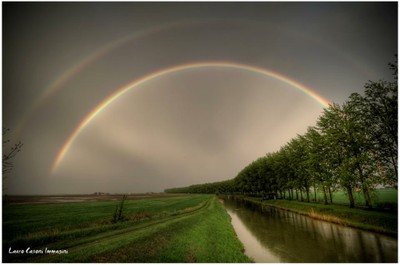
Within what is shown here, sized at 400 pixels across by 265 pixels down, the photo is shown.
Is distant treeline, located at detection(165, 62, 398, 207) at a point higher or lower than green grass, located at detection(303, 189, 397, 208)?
higher

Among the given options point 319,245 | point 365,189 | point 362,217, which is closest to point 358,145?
point 365,189

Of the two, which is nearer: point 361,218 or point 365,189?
point 361,218

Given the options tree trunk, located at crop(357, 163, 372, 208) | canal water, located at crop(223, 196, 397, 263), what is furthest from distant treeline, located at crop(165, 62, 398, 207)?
canal water, located at crop(223, 196, 397, 263)

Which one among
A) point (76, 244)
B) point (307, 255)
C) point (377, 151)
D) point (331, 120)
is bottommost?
point (307, 255)

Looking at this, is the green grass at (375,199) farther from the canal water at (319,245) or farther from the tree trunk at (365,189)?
the canal water at (319,245)

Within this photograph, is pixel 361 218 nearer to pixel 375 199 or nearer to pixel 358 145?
pixel 375 199

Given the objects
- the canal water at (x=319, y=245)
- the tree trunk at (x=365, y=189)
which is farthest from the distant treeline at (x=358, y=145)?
the canal water at (x=319, y=245)

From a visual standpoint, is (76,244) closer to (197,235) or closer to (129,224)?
(129,224)

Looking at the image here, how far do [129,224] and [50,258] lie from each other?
550 inches

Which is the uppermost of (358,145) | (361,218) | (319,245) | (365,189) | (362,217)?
(358,145)

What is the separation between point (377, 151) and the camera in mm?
33406

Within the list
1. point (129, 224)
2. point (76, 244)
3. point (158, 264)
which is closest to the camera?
point (158, 264)

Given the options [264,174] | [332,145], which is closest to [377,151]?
[332,145]

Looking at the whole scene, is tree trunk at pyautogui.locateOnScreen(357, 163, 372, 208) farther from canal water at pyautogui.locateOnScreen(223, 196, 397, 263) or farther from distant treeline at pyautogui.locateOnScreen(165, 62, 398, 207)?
Result: canal water at pyautogui.locateOnScreen(223, 196, 397, 263)
